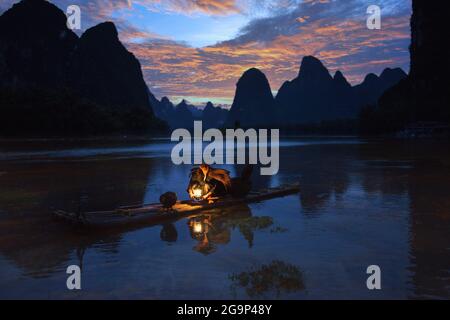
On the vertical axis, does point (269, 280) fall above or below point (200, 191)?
below

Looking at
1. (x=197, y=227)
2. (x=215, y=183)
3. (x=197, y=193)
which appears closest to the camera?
(x=197, y=227)

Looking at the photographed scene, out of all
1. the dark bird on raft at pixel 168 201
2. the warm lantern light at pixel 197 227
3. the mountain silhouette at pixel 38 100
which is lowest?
the warm lantern light at pixel 197 227

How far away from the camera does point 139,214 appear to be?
503 inches

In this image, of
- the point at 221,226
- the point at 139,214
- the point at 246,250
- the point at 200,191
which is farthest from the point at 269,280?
the point at 200,191

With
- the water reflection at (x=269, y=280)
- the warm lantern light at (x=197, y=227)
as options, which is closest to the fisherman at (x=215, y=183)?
the warm lantern light at (x=197, y=227)

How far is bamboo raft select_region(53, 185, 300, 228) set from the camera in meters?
11.6

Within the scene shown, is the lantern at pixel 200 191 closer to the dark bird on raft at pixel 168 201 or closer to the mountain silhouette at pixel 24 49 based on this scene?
the dark bird on raft at pixel 168 201

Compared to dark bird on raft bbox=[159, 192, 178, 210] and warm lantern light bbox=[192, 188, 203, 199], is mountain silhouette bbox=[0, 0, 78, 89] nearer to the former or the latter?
warm lantern light bbox=[192, 188, 203, 199]

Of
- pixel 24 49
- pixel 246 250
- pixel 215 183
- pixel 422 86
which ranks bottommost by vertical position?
pixel 246 250

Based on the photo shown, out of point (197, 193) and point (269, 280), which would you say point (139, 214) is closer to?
point (197, 193)

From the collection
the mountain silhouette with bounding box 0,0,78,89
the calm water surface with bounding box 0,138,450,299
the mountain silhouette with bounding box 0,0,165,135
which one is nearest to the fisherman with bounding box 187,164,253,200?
the calm water surface with bounding box 0,138,450,299

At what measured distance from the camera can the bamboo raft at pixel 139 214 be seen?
11.6m
